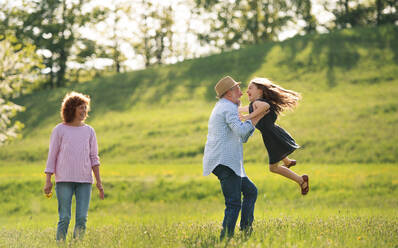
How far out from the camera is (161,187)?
18.7 metres

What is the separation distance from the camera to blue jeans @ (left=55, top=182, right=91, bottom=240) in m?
6.73

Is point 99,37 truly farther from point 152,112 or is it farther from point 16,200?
point 16,200

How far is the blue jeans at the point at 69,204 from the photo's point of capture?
6.73 metres

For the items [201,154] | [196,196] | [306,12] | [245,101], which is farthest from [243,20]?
[196,196]

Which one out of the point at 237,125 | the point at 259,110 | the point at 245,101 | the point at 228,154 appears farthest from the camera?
the point at 245,101

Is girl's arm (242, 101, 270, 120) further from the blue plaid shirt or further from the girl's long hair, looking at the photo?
the girl's long hair

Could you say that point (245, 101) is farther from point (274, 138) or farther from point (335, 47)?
point (274, 138)

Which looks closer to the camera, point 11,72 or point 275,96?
point 275,96

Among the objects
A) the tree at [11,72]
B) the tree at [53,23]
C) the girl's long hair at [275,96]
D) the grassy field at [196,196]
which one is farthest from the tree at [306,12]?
the girl's long hair at [275,96]

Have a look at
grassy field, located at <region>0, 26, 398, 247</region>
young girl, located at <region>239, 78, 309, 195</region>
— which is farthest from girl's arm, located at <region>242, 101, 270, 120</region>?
grassy field, located at <region>0, 26, 398, 247</region>

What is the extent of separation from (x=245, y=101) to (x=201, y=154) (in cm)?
1232

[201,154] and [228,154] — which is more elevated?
[228,154]

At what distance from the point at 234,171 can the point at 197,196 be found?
460 inches

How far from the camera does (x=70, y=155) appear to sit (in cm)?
679
